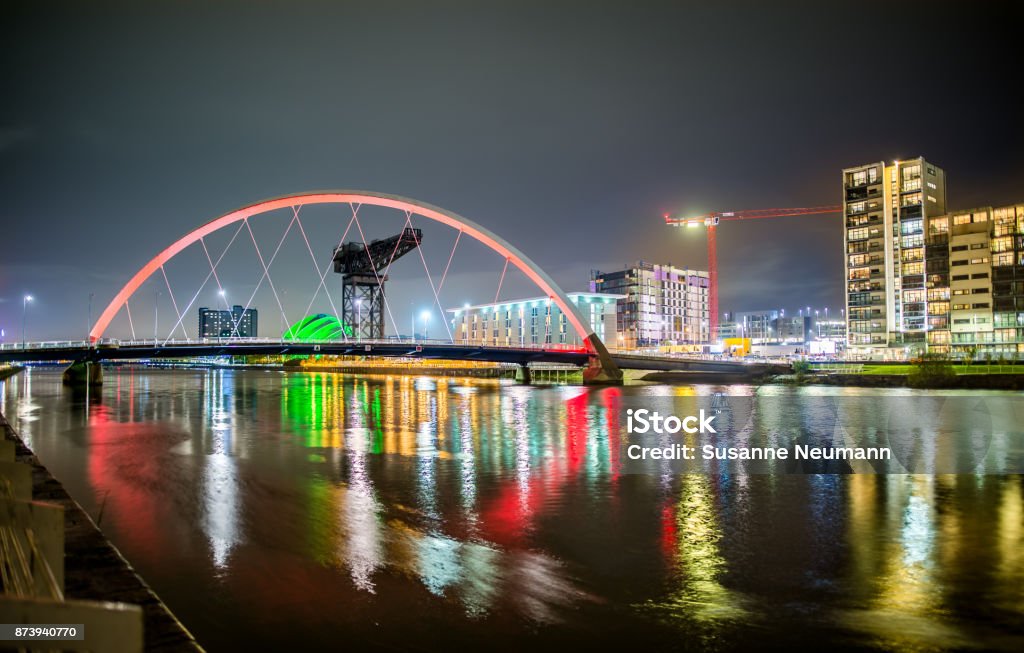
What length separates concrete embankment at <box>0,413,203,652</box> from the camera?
5.52 meters

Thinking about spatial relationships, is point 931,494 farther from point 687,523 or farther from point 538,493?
point 538,493

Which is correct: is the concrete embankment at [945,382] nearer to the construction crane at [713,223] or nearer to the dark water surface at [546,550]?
the dark water surface at [546,550]

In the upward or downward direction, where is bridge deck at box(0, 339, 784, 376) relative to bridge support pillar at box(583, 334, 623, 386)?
upward

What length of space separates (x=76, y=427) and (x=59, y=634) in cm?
3886

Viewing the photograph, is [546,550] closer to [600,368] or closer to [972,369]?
[600,368]

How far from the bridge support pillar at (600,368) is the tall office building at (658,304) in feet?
284

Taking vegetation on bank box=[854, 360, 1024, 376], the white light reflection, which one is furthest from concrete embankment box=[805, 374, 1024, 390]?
the white light reflection

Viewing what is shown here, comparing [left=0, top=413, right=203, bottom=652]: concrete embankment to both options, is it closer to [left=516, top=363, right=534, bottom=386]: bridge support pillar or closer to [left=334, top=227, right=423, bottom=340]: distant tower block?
[left=516, top=363, right=534, bottom=386]: bridge support pillar

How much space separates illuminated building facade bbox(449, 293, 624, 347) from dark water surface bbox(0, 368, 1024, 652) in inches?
4619

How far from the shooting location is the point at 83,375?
75.2 meters

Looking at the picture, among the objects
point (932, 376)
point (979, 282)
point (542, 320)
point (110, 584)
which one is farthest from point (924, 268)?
point (110, 584)

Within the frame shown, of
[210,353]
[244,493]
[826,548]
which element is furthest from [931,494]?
[210,353]

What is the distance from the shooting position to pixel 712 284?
179 m

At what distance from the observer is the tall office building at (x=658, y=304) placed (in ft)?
566
